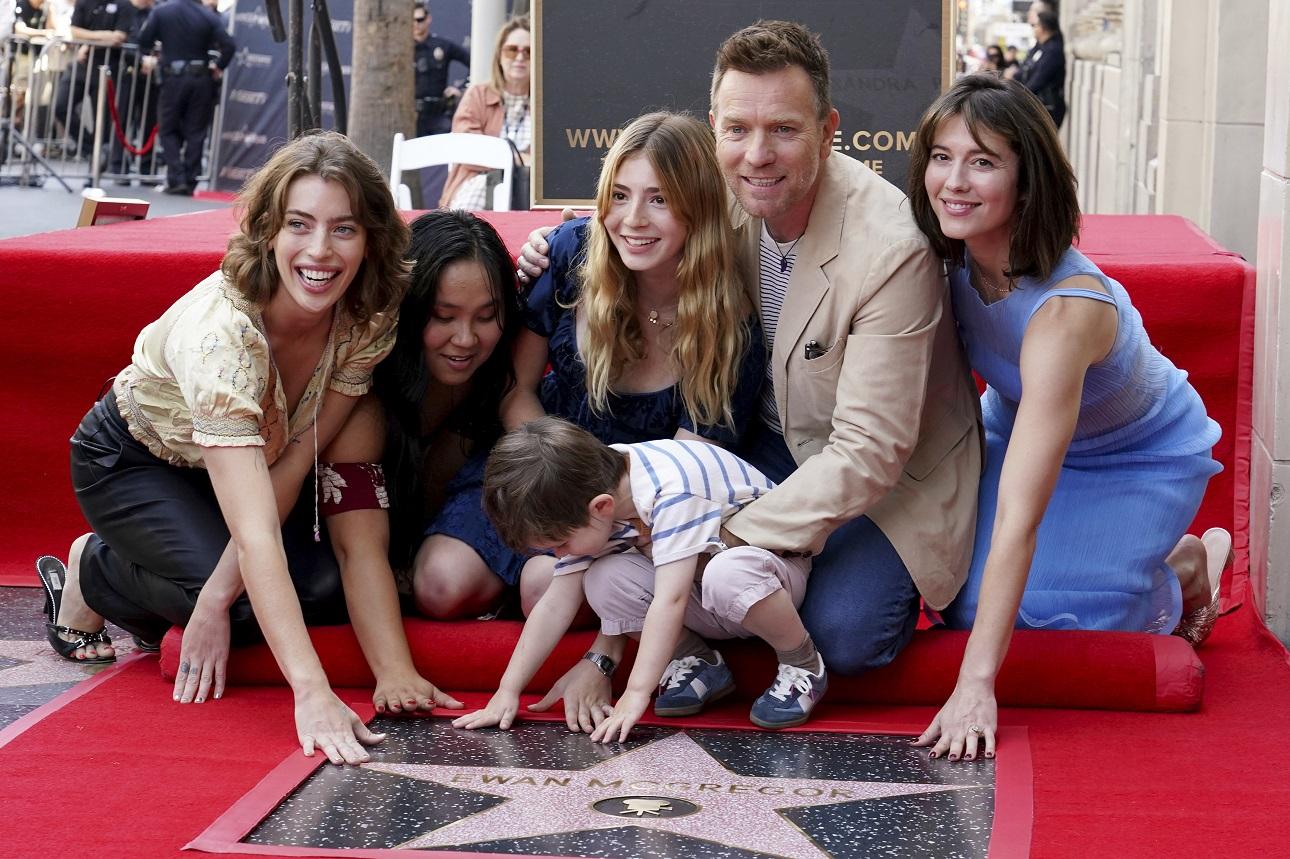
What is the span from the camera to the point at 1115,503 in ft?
10.6

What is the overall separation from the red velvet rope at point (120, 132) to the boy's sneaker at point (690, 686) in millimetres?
10852

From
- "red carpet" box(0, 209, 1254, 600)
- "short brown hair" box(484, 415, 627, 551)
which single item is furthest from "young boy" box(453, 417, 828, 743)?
"red carpet" box(0, 209, 1254, 600)

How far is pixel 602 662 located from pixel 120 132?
1103 centimetres

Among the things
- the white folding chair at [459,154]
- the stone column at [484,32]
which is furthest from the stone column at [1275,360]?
the stone column at [484,32]

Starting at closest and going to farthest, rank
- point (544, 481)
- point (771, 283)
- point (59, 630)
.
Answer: point (544, 481) → point (771, 283) → point (59, 630)

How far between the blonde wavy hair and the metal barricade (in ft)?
33.8

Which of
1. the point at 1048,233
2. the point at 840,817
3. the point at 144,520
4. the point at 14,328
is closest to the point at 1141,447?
the point at 1048,233

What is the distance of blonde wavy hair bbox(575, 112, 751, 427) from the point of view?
3004 mm

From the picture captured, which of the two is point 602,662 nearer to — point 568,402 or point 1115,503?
point 568,402

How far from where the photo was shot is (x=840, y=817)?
8.22ft

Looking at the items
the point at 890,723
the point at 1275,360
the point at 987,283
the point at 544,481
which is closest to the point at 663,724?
the point at 890,723

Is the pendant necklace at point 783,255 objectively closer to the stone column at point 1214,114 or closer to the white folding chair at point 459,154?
the stone column at point 1214,114

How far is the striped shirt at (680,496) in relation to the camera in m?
2.84

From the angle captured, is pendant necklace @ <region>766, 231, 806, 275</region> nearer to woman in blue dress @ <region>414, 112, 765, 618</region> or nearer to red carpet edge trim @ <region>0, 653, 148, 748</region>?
woman in blue dress @ <region>414, 112, 765, 618</region>
